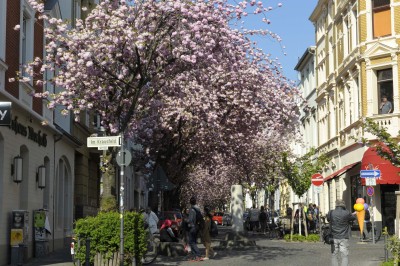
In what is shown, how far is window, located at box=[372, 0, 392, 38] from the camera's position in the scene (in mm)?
33031

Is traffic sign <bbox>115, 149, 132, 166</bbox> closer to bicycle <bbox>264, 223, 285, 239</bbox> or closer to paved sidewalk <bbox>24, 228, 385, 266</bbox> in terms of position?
paved sidewalk <bbox>24, 228, 385, 266</bbox>

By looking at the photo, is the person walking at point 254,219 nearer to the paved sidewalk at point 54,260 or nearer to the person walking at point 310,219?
the person walking at point 310,219

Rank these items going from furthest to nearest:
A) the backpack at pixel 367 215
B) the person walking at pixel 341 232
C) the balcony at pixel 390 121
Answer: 1. the balcony at pixel 390 121
2. the backpack at pixel 367 215
3. the person walking at pixel 341 232

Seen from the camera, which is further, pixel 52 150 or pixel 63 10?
pixel 63 10

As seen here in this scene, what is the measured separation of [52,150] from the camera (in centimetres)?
2378

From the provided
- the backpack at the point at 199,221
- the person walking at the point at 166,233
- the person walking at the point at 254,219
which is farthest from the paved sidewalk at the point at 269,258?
the person walking at the point at 254,219

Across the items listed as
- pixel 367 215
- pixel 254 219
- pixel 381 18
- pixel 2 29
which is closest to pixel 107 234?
pixel 2 29

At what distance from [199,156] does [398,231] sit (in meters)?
16.7

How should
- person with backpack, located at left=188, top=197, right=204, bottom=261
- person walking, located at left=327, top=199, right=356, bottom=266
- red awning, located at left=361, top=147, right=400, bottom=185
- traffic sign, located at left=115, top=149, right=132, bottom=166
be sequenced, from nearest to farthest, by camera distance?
traffic sign, located at left=115, top=149, right=132, bottom=166 → person walking, located at left=327, top=199, right=356, bottom=266 → person with backpack, located at left=188, top=197, right=204, bottom=261 → red awning, located at left=361, top=147, right=400, bottom=185

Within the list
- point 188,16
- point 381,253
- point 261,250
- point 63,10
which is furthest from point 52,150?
point 381,253

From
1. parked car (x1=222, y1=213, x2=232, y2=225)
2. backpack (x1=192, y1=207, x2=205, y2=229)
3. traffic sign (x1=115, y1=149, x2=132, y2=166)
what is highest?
traffic sign (x1=115, y1=149, x2=132, y2=166)

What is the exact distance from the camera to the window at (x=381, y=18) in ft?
108

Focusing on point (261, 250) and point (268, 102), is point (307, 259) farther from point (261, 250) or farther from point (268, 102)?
point (268, 102)

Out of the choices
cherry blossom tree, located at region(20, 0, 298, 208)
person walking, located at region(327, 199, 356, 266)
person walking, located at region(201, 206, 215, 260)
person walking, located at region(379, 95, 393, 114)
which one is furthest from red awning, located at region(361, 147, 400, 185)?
person walking, located at region(327, 199, 356, 266)
